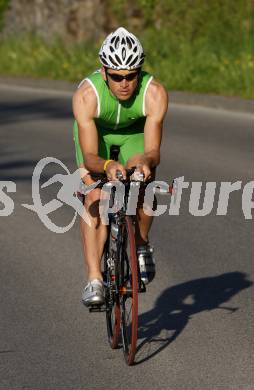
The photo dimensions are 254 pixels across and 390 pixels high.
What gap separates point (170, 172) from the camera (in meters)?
15.2

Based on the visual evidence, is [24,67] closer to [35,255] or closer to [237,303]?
[35,255]

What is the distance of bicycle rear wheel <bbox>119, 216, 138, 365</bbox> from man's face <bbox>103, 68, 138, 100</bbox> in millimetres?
735

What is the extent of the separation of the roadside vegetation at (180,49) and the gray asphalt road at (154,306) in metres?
8.59

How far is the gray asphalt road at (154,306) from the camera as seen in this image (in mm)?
7094

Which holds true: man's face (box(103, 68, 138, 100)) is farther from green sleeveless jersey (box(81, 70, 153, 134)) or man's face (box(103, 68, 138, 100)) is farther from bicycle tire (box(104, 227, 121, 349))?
bicycle tire (box(104, 227, 121, 349))

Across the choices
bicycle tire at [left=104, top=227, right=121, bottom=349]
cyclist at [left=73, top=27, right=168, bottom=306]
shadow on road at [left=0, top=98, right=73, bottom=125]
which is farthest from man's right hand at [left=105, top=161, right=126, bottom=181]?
shadow on road at [left=0, top=98, right=73, bottom=125]

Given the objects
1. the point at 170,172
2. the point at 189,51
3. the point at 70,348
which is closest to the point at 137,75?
the point at 70,348

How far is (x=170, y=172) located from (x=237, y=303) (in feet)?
21.0

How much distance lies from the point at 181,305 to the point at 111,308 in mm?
1165

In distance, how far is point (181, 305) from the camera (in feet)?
28.9

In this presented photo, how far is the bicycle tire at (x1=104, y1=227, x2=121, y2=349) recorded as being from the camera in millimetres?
7598

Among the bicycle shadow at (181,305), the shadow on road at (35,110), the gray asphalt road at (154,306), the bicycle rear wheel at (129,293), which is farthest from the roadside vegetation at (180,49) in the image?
the bicycle rear wheel at (129,293)

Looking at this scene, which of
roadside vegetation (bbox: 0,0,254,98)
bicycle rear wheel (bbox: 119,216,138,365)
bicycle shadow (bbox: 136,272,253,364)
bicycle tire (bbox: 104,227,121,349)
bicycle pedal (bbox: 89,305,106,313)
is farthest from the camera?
roadside vegetation (bbox: 0,0,254,98)

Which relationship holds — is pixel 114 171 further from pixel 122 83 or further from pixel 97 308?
pixel 97 308
